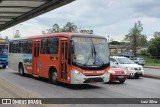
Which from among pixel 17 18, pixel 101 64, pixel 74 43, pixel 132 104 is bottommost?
pixel 132 104

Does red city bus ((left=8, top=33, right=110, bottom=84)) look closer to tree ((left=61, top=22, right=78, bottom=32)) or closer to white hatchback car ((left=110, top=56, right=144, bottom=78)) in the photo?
white hatchback car ((left=110, top=56, right=144, bottom=78))

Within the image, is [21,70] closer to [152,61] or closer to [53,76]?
[53,76]

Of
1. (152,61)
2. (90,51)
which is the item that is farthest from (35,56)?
(152,61)

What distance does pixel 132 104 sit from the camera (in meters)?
11.5

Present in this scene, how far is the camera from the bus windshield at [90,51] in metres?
15.8

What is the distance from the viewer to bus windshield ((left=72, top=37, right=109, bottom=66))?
1584 centimetres

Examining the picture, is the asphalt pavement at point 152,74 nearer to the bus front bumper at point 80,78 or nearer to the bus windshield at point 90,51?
the bus windshield at point 90,51

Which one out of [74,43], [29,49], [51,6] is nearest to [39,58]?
[29,49]

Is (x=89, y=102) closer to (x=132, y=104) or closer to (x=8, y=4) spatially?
(x=132, y=104)

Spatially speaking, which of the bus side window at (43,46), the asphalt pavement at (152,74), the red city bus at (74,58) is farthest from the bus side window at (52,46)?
the asphalt pavement at (152,74)

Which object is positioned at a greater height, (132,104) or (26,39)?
(26,39)

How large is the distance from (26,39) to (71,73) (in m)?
8.04

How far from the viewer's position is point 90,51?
16.2 m

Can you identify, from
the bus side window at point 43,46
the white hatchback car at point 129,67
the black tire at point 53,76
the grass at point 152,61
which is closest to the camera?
the black tire at point 53,76
